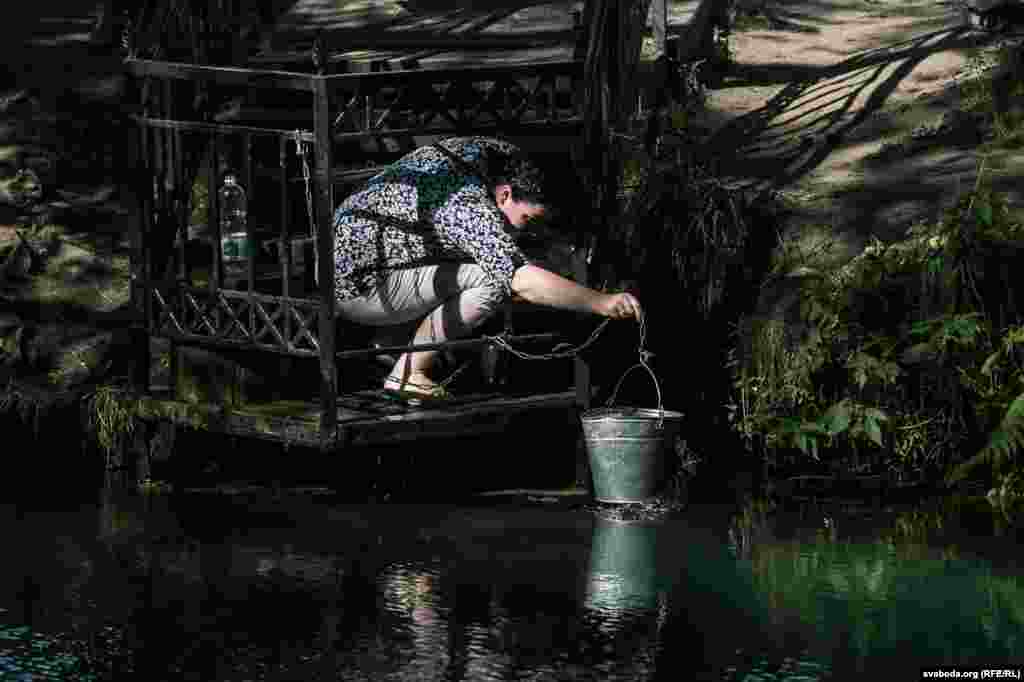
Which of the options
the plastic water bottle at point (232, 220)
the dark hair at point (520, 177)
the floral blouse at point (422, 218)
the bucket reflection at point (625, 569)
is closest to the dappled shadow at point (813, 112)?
the dark hair at point (520, 177)

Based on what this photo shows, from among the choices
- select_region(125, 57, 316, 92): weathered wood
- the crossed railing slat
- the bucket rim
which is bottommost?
the bucket rim

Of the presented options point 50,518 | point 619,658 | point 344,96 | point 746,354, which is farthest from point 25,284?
point 619,658

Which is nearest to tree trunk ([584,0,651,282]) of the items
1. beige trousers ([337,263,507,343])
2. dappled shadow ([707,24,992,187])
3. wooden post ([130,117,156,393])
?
beige trousers ([337,263,507,343])

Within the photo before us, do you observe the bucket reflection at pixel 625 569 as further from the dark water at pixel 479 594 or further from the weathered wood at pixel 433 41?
the weathered wood at pixel 433 41

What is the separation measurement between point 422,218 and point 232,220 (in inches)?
66.5

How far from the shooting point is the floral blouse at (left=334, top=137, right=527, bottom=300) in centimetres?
983

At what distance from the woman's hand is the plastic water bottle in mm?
1998

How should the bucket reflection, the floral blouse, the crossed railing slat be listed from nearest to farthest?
the bucket reflection, the crossed railing slat, the floral blouse

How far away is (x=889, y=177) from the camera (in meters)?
12.6

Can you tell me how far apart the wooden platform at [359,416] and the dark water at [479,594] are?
0.41m

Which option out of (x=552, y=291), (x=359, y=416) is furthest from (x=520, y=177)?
(x=359, y=416)

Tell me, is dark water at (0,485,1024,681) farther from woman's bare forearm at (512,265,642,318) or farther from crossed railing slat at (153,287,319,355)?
woman's bare forearm at (512,265,642,318)

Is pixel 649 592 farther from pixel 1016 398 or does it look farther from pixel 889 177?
pixel 889 177

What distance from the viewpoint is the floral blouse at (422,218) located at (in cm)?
983
